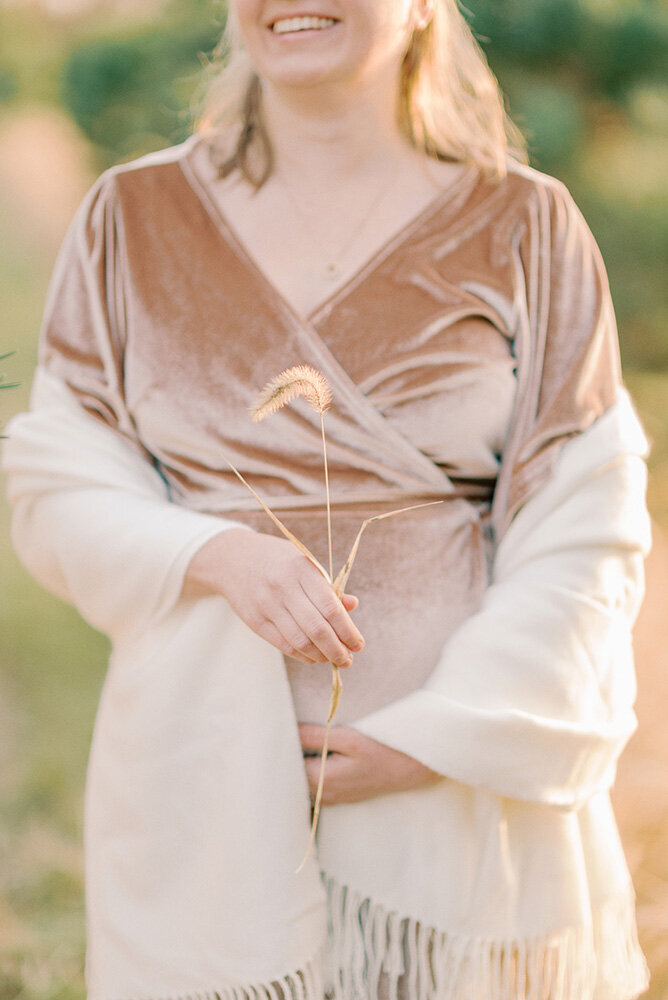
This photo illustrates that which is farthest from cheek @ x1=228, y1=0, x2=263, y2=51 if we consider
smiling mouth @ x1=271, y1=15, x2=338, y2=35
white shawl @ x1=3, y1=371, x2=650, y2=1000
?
white shawl @ x1=3, y1=371, x2=650, y2=1000

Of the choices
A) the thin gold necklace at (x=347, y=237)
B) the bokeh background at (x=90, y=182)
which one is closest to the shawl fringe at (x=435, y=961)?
the thin gold necklace at (x=347, y=237)

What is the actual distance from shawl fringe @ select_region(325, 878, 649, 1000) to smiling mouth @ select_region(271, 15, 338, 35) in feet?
2.31

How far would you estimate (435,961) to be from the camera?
0.89 meters

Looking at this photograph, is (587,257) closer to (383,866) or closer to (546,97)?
(383,866)

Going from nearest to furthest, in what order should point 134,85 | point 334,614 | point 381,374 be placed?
1. point 334,614
2. point 381,374
3. point 134,85

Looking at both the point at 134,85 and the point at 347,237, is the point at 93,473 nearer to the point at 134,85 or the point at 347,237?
the point at 347,237

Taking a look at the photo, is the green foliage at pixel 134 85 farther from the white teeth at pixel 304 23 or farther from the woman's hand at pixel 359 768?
the woman's hand at pixel 359 768

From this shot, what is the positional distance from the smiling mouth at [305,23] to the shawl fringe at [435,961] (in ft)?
2.31

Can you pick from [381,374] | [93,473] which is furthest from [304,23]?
[93,473]

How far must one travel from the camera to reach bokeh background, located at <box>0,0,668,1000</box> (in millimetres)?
1515

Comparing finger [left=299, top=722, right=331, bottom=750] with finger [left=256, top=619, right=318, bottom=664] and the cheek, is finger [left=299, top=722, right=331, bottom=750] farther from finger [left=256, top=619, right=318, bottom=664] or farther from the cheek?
the cheek

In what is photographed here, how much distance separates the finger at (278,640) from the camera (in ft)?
2.75

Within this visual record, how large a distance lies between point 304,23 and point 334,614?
1.56ft

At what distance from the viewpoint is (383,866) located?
0.90m
